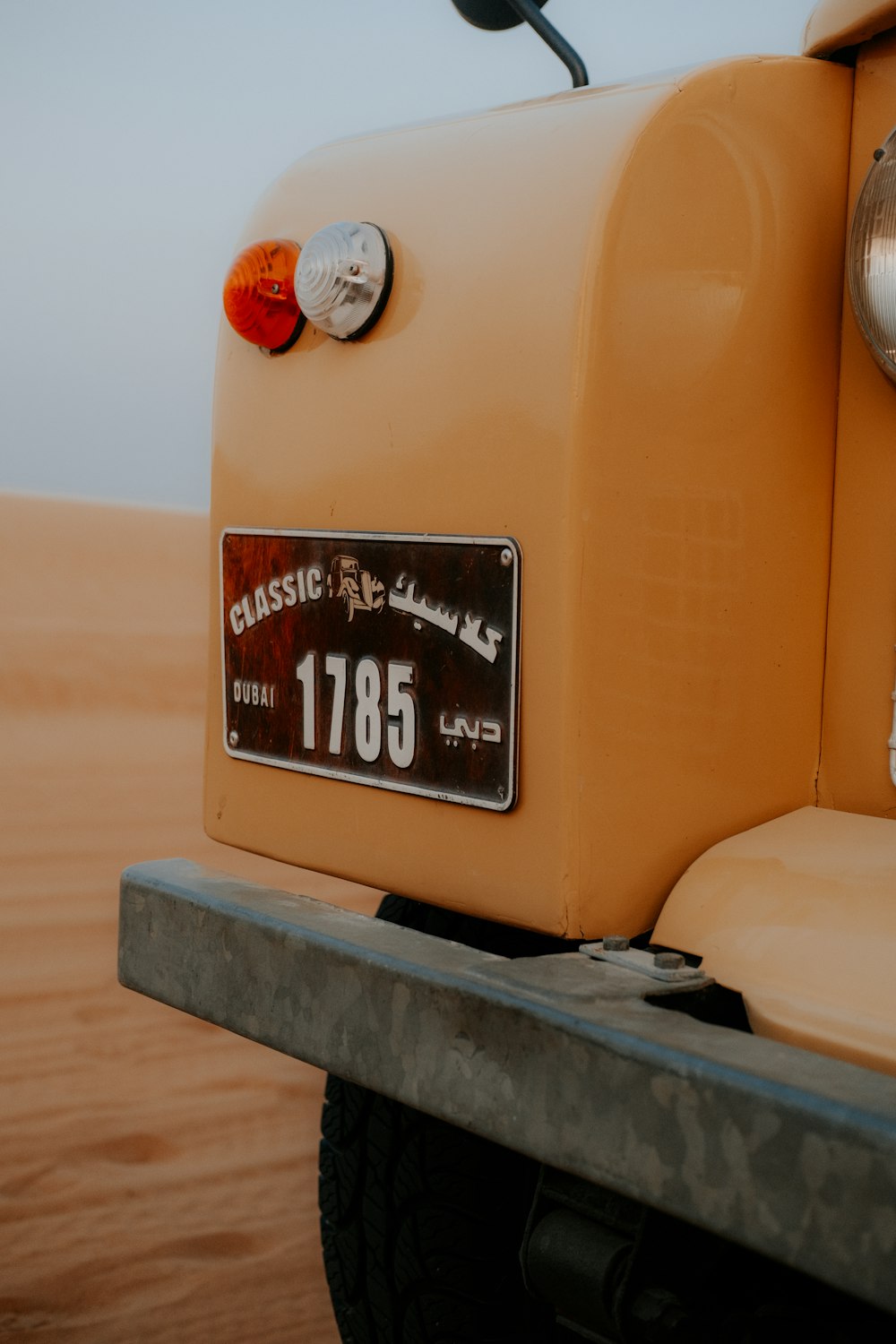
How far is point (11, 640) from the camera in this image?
36.4 ft

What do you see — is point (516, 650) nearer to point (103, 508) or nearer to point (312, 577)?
point (312, 577)

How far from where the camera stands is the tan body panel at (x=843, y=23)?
51.2 inches

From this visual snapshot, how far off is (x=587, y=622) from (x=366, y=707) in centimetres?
31

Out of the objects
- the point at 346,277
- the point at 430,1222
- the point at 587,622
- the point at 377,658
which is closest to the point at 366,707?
the point at 377,658

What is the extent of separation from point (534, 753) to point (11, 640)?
10487 mm

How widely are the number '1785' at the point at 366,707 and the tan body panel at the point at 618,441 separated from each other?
0.05m

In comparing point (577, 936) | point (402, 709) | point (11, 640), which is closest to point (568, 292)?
point (402, 709)

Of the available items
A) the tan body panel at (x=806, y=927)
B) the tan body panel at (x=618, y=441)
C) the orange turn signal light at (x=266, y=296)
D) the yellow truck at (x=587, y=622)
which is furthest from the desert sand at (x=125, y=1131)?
the orange turn signal light at (x=266, y=296)

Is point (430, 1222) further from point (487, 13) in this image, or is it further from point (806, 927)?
point (487, 13)

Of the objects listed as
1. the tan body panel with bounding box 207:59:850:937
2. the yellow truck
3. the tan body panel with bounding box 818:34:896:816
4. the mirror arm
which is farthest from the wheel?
the mirror arm

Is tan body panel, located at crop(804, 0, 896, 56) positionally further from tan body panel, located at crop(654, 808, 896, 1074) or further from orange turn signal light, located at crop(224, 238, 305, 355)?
tan body panel, located at crop(654, 808, 896, 1074)

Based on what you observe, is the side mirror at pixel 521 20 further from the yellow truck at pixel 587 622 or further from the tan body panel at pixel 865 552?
the tan body panel at pixel 865 552

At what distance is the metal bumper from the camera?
0.87m

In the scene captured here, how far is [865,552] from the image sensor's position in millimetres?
1360
